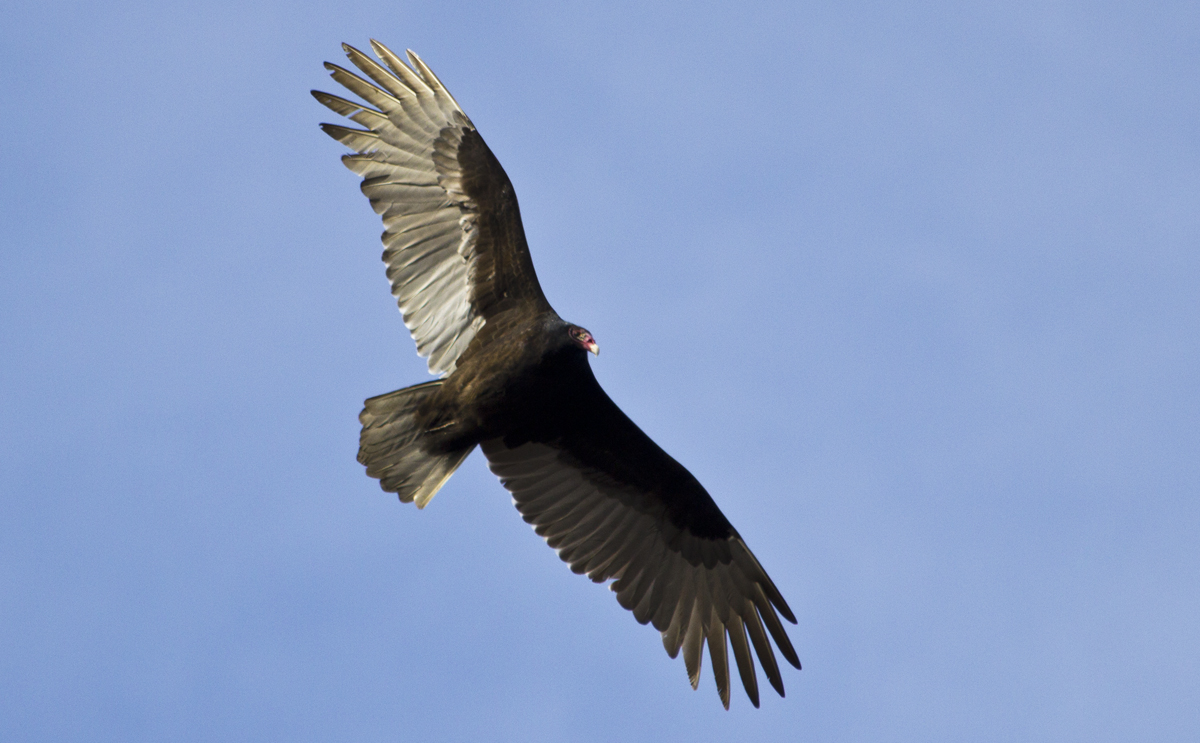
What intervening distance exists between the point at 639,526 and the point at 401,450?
1840 mm

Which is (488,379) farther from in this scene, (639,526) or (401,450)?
(639,526)

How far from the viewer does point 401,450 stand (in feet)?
26.8

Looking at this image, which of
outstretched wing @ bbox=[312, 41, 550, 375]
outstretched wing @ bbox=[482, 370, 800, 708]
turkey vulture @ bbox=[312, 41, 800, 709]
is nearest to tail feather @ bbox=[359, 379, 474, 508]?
turkey vulture @ bbox=[312, 41, 800, 709]

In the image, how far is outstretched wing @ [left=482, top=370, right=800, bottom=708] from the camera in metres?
8.59

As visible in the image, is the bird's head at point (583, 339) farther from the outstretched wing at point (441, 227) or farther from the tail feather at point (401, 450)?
the tail feather at point (401, 450)

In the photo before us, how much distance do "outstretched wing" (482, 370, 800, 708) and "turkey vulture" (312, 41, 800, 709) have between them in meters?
0.01

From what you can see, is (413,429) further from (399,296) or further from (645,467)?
(645,467)

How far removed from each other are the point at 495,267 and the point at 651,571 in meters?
2.41

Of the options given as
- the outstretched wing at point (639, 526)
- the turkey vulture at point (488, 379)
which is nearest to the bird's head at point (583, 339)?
the turkey vulture at point (488, 379)

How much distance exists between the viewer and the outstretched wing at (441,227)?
27.1ft

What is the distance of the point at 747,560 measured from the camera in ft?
28.8

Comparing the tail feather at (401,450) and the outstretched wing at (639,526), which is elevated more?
the outstretched wing at (639,526)

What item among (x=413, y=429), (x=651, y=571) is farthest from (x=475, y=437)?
(x=651, y=571)

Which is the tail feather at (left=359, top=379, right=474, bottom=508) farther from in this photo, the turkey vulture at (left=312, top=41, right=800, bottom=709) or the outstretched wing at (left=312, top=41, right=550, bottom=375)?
the outstretched wing at (left=312, top=41, right=550, bottom=375)
